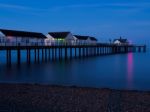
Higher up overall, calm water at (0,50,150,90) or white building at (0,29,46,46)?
white building at (0,29,46,46)

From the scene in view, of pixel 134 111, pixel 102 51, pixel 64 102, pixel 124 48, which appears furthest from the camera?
pixel 124 48

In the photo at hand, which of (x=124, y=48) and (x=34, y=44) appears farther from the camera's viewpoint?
(x=124, y=48)

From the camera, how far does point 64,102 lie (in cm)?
1155

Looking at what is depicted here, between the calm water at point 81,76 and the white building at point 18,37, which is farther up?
the white building at point 18,37

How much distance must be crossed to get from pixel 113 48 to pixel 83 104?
81.3m

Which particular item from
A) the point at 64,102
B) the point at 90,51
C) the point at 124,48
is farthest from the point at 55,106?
the point at 124,48

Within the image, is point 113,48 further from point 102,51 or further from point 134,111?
point 134,111

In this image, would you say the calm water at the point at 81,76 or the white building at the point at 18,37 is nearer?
the calm water at the point at 81,76

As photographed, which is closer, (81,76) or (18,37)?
(81,76)

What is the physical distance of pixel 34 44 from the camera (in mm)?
47750

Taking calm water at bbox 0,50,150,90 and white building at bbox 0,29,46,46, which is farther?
white building at bbox 0,29,46,46

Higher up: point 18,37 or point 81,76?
point 18,37

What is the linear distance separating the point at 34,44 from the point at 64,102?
121ft

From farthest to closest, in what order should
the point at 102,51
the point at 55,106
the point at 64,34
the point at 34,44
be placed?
the point at 102,51, the point at 64,34, the point at 34,44, the point at 55,106
